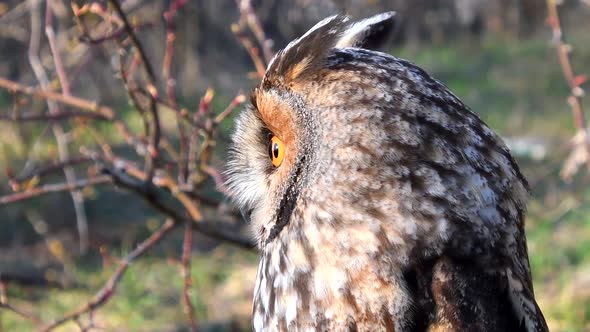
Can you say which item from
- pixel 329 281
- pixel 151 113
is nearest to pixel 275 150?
pixel 329 281

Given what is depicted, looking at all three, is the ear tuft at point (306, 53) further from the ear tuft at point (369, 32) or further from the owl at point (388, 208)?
the ear tuft at point (369, 32)

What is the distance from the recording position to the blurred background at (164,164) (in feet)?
10.9

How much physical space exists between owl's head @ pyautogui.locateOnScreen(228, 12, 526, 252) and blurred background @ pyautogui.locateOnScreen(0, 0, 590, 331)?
69 centimetres

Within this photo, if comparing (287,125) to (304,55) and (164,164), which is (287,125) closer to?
(304,55)

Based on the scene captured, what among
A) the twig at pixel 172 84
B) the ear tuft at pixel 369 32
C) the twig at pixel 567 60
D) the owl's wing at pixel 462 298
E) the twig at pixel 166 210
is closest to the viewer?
the owl's wing at pixel 462 298

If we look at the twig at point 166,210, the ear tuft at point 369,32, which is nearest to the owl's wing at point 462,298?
the ear tuft at point 369,32

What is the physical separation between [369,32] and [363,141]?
667mm

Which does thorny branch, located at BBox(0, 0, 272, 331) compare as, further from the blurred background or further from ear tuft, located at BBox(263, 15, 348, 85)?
ear tuft, located at BBox(263, 15, 348, 85)

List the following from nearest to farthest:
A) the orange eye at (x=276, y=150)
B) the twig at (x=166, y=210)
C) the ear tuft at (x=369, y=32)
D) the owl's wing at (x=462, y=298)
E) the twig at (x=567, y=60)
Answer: the owl's wing at (x=462, y=298) → the orange eye at (x=276, y=150) → the ear tuft at (x=369, y=32) → the twig at (x=166, y=210) → the twig at (x=567, y=60)

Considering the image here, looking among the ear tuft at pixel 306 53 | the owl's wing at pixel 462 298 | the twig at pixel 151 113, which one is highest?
the ear tuft at pixel 306 53

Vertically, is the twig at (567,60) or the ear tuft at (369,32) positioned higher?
the ear tuft at (369,32)

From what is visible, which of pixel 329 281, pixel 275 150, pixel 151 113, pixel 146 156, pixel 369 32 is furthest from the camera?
pixel 146 156

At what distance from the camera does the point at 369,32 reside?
7.34 ft

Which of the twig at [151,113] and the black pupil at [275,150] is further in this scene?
the twig at [151,113]
